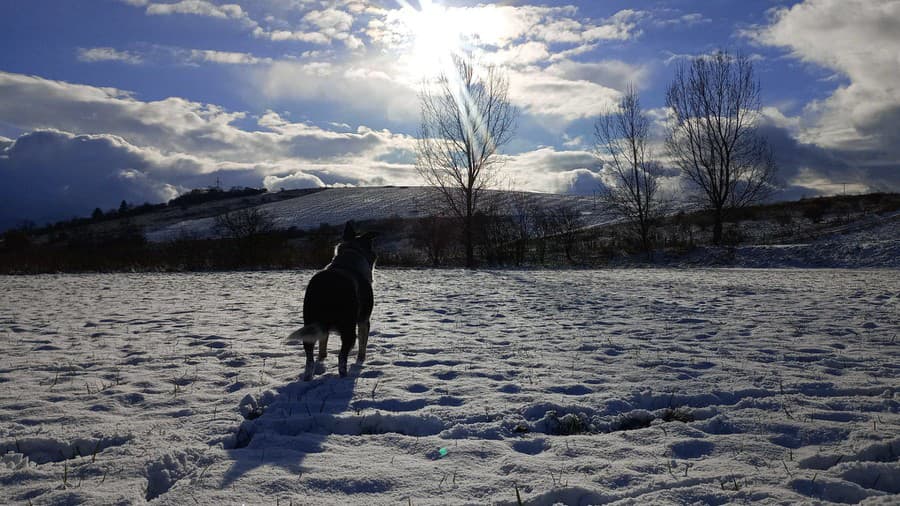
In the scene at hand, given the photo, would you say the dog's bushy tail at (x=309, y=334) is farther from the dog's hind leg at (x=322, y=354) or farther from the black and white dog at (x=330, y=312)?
the dog's hind leg at (x=322, y=354)

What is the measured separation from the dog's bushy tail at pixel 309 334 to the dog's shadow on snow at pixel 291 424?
0.47m

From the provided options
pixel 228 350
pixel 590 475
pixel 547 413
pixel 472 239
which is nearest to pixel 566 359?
pixel 547 413

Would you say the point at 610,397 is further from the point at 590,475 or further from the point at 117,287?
the point at 117,287

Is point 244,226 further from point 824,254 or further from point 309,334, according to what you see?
point 824,254

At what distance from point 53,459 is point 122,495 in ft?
3.41

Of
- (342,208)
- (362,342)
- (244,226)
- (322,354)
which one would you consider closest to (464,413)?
(362,342)

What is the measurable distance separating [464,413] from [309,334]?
201 cm

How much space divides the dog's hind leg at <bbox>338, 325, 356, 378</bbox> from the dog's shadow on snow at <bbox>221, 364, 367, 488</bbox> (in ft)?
0.75

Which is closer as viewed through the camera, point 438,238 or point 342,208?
point 438,238

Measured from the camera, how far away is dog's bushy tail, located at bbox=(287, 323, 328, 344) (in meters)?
5.22

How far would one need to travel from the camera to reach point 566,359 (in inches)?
240

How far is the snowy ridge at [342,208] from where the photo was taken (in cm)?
5930

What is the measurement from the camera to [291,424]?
4051 millimetres

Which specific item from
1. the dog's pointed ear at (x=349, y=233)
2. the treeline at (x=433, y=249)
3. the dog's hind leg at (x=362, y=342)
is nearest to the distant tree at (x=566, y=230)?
the treeline at (x=433, y=249)
